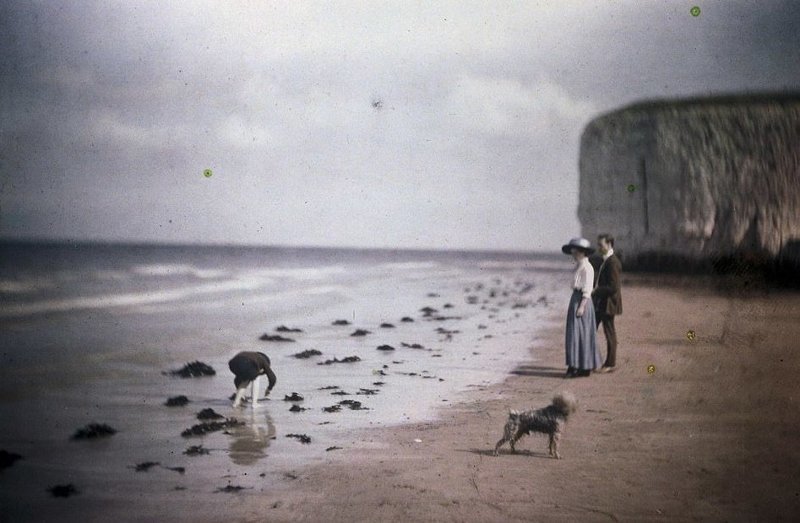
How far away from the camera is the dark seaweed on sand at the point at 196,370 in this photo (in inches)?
133

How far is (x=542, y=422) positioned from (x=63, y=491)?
2070 millimetres

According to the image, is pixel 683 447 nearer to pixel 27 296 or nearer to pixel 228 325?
pixel 228 325

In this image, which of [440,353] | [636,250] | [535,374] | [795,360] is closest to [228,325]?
[440,353]

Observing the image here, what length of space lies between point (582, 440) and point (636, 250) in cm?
118

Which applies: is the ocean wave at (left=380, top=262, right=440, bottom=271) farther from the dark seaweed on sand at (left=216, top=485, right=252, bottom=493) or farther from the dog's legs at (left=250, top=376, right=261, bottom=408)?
the dark seaweed on sand at (left=216, top=485, right=252, bottom=493)

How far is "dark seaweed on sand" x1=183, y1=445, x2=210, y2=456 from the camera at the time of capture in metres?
3.04

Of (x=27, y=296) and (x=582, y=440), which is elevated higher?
(x=27, y=296)

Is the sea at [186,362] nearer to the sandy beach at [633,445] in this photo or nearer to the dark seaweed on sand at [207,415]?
the dark seaweed on sand at [207,415]

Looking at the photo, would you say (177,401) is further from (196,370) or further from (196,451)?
(196,451)

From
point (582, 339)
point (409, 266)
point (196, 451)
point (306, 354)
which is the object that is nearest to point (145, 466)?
point (196, 451)

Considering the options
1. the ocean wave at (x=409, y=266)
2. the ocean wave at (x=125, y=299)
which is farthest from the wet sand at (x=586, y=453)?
the ocean wave at (x=409, y=266)

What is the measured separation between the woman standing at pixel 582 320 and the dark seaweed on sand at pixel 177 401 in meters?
1.97

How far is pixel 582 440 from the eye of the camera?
3090 millimetres

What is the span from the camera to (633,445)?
3.10 metres
